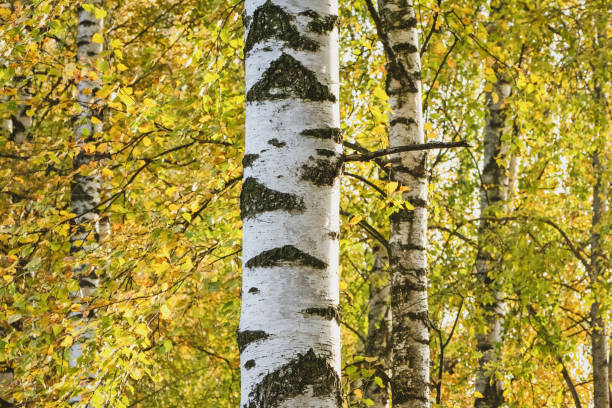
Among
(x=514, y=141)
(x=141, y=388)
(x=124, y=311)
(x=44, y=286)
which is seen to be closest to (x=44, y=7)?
(x=124, y=311)

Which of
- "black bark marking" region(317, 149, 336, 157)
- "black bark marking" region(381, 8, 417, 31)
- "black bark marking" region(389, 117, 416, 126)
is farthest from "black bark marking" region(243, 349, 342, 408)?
"black bark marking" region(381, 8, 417, 31)

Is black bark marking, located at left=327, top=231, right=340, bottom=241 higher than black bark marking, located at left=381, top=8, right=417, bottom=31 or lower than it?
lower

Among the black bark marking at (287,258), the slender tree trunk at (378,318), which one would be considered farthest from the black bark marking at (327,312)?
the slender tree trunk at (378,318)

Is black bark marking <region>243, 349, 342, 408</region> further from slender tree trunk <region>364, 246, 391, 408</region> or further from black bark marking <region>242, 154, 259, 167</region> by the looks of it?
slender tree trunk <region>364, 246, 391, 408</region>

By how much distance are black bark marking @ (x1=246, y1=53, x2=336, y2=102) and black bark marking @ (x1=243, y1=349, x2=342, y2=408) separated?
73 centimetres

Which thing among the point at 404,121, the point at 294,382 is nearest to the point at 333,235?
the point at 294,382

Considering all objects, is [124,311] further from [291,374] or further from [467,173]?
[467,173]

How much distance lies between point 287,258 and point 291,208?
14 cm

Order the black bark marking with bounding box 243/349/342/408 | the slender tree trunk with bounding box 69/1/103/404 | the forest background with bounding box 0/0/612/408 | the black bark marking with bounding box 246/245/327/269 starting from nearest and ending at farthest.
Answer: the black bark marking with bounding box 243/349/342/408 → the black bark marking with bounding box 246/245/327/269 → the forest background with bounding box 0/0/612/408 → the slender tree trunk with bounding box 69/1/103/404

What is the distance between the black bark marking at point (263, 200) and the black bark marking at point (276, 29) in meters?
0.43

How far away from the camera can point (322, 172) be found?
5.85 ft

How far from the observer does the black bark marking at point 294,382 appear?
5.16 feet

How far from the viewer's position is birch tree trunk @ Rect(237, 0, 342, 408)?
5.30 ft

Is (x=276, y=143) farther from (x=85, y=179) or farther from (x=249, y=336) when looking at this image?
(x=85, y=179)
